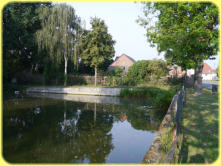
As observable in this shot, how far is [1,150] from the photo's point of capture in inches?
180

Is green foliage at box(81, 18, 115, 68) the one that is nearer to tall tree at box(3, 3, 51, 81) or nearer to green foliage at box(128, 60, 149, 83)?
green foliage at box(128, 60, 149, 83)

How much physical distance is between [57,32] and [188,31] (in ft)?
42.8

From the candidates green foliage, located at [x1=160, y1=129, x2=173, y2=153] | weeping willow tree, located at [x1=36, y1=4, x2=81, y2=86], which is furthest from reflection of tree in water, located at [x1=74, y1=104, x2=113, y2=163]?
weeping willow tree, located at [x1=36, y1=4, x2=81, y2=86]

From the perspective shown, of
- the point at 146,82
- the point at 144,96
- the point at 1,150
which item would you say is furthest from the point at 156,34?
the point at 1,150

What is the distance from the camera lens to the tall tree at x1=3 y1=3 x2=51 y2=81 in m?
20.5

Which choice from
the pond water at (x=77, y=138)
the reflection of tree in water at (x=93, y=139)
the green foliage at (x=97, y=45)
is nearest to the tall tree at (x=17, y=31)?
the green foliage at (x=97, y=45)

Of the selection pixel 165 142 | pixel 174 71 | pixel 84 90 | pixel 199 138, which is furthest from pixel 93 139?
pixel 174 71

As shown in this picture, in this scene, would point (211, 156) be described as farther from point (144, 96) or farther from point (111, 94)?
point (111, 94)

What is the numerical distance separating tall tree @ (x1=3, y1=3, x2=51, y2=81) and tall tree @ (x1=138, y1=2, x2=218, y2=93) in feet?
46.6

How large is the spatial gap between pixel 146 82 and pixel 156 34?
27.9 feet

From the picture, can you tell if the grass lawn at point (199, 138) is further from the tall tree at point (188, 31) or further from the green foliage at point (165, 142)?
the tall tree at point (188, 31)

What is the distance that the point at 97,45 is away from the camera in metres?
21.8

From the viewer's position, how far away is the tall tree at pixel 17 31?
20.5 metres

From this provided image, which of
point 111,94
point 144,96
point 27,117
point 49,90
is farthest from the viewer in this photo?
point 49,90
